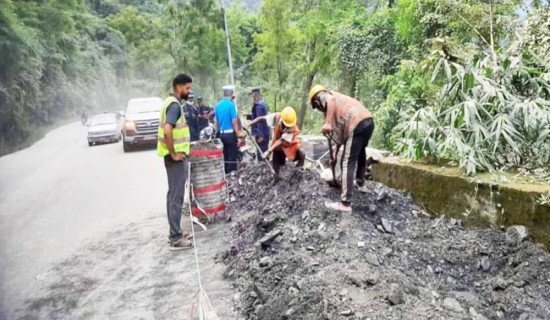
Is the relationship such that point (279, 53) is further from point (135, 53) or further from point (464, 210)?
point (464, 210)

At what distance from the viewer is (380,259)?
11.5 feet

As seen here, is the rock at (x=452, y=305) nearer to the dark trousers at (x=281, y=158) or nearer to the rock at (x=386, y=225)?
the rock at (x=386, y=225)

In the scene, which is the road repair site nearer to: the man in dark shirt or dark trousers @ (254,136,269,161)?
the man in dark shirt

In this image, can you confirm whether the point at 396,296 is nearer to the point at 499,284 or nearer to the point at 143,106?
the point at 499,284

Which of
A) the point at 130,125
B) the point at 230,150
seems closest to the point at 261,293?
the point at 230,150

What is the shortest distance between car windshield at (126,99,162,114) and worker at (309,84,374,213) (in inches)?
427

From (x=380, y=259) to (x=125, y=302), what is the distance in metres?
2.39

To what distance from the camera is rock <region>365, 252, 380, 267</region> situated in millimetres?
3385

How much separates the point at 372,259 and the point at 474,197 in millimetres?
1509

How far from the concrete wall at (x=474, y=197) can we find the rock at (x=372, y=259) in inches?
55.8

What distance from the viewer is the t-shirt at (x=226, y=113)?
7.12m

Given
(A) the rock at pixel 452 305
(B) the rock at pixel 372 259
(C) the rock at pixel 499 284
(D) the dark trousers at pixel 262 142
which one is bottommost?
(C) the rock at pixel 499 284

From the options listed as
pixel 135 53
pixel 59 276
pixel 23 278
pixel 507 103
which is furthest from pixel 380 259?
pixel 135 53

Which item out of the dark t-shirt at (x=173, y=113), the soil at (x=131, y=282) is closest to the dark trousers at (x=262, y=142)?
the soil at (x=131, y=282)
